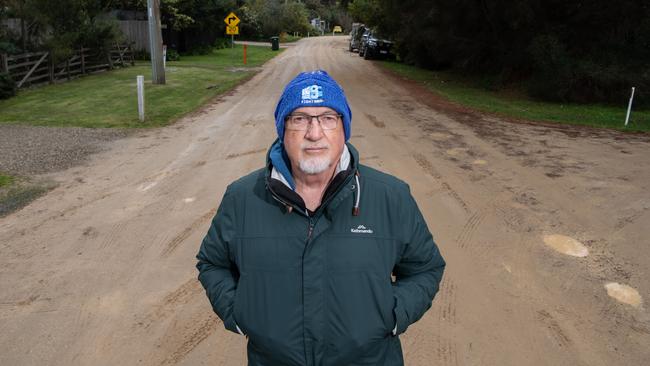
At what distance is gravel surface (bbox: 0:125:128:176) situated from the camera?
8624mm

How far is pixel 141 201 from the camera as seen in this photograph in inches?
275

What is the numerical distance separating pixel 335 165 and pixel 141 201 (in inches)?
204

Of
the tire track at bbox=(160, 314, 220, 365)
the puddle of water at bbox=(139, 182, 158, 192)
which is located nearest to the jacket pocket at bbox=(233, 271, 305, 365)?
the tire track at bbox=(160, 314, 220, 365)

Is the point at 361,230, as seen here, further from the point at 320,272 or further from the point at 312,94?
the point at 312,94

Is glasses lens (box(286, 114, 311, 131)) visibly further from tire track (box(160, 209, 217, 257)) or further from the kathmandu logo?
tire track (box(160, 209, 217, 257))

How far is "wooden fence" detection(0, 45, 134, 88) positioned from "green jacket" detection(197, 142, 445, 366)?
55.1 feet

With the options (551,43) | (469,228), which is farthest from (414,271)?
(551,43)

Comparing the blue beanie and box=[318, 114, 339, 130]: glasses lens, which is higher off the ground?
the blue beanie

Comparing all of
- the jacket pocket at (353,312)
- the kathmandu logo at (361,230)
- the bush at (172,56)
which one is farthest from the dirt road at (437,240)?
the bush at (172,56)

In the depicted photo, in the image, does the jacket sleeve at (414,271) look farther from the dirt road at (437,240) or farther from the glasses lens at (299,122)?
the dirt road at (437,240)

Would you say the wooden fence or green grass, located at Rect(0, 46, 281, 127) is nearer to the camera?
green grass, located at Rect(0, 46, 281, 127)

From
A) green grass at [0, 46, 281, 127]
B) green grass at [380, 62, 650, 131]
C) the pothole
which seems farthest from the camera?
green grass at [380, 62, 650, 131]

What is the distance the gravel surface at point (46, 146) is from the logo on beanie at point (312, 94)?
287 inches

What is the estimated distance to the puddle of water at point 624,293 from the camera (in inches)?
183
